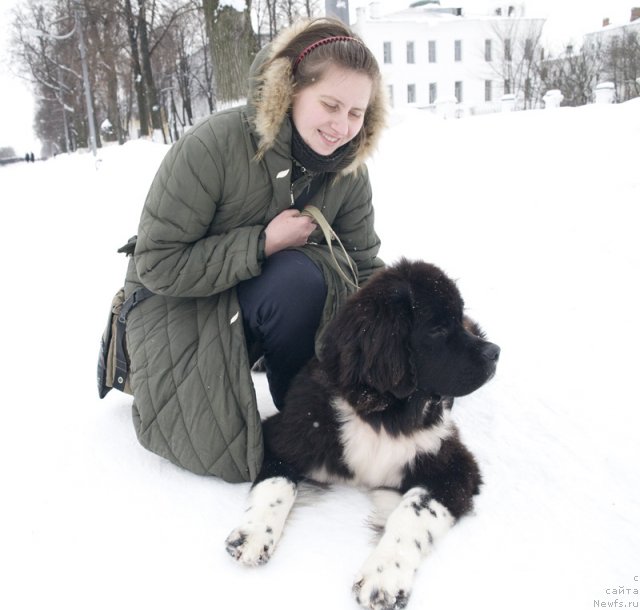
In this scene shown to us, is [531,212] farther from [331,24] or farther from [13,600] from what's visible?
[13,600]

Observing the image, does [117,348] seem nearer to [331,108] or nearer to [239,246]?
[239,246]

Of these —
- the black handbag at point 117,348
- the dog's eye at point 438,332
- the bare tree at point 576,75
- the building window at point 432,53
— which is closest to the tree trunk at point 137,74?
the bare tree at point 576,75

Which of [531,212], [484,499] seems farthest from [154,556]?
[531,212]

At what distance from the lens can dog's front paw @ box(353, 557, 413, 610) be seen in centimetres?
182

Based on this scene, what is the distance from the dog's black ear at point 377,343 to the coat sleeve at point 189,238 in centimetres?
55

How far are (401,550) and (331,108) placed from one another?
1790mm

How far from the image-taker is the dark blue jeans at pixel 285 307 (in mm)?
2766

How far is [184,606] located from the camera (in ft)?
5.96

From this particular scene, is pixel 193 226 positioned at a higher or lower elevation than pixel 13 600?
higher

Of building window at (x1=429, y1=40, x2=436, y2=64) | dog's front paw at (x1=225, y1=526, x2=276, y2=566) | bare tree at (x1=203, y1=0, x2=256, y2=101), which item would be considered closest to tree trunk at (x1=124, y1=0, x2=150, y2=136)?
bare tree at (x1=203, y1=0, x2=256, y2=101)

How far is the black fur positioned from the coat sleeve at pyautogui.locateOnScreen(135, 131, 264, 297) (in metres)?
0.55

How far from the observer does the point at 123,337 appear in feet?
9.34

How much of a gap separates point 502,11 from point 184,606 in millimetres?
60048

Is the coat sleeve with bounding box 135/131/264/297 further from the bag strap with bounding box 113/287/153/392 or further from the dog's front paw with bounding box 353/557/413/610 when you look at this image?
the dog's front paw with bounding box 353/557/413/610
